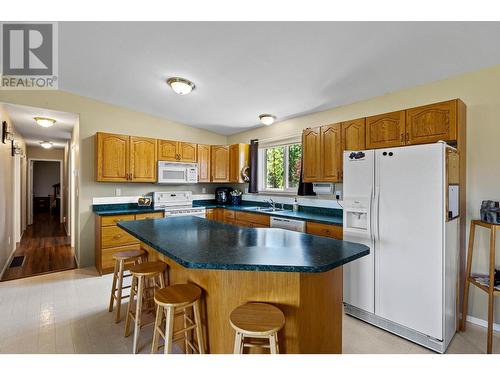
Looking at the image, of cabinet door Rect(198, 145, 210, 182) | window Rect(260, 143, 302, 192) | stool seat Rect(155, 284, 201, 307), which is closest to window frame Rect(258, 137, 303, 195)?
window Rect(260, 143, 302, 192)

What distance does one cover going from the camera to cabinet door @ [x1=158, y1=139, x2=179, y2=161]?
4.29 metres

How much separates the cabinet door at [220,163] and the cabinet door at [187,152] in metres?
0.42

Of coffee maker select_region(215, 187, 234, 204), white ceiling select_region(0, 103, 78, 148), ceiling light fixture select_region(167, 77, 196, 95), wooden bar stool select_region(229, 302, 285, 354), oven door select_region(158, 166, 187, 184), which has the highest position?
ceiling light fixture select_region(167, 77, 196, 95)

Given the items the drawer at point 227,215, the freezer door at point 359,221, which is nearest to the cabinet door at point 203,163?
the drawer at point 227,215

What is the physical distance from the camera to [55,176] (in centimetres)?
1036

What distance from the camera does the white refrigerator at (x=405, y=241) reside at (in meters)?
1.98

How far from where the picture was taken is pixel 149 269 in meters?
2.03

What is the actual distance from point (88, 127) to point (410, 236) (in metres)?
4.52

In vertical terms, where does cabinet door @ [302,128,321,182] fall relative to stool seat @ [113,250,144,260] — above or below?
above

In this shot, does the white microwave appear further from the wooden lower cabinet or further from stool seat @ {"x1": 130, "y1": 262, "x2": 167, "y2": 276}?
stool seat @ {"x1": 130, "y1": 262, "x2": 167, "y2": 276}

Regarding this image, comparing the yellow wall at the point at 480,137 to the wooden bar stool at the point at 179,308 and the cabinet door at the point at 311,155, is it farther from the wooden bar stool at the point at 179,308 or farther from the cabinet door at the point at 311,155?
the wooden bar stool at the point at 179,308

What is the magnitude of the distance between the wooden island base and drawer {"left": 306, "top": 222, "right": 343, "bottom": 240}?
1.16 meters

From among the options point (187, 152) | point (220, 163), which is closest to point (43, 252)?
point (187, 152)

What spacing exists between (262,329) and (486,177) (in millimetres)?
2562
